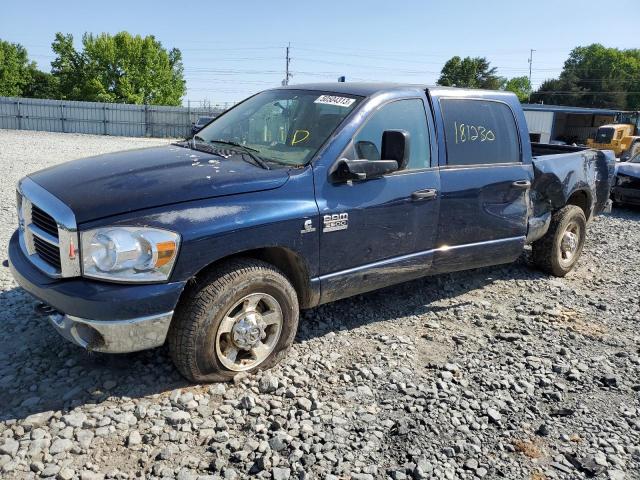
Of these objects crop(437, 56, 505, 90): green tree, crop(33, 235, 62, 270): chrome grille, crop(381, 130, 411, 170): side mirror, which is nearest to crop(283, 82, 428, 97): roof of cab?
crop(381, 130, 411, 170): side mirror

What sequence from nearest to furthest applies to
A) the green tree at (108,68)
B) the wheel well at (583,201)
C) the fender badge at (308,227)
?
1. the fender badge at (308,227)
2. the wheel well at (583,201)
3. the green tree at (108,68)

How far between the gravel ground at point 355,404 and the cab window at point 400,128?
1.40 m

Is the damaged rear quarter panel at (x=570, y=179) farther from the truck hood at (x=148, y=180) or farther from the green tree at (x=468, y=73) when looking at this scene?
the green tree at (x=468, y=73)

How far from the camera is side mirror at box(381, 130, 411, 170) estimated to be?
12.6 feet

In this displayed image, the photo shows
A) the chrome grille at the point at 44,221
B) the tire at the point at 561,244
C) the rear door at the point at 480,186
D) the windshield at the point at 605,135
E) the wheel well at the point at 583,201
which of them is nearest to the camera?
the chrome grille at the point at 44,221

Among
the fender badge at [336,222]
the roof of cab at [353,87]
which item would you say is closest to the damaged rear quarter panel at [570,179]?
the roof of cab at [353,87]

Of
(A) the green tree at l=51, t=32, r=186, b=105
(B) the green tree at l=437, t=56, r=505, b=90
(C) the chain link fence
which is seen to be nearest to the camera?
(C) the chain link fence

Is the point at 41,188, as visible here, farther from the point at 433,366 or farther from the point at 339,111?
the point at 433,366

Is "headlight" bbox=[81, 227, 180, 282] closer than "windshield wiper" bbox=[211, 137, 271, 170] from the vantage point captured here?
Yes

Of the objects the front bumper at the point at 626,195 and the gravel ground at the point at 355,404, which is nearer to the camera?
the gravel ground at the point at 355,404

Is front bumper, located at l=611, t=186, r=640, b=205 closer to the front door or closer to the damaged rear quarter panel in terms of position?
the damaged rear quarter panel

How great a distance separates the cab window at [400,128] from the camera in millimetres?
4008

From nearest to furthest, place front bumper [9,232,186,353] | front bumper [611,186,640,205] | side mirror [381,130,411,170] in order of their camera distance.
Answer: front bumper [9,232,186,353] < side mirror [381,130,411,170] < front bumper [611,186,640,205]

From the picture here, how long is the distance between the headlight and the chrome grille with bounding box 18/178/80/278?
8 centimetres
